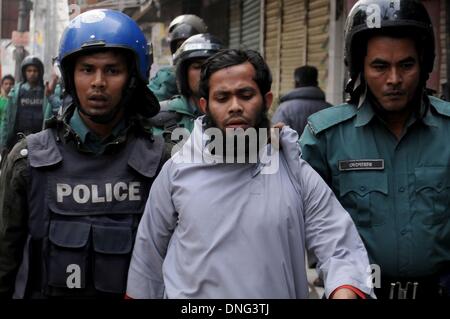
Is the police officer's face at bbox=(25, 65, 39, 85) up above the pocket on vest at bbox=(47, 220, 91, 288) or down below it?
above

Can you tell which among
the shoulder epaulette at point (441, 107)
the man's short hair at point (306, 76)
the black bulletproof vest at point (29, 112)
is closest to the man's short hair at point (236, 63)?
the shoulder epaulette at point (441, 107)

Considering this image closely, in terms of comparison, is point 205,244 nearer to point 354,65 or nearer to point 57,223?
point 57,223

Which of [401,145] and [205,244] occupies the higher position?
[401,145]

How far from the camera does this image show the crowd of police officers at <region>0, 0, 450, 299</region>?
289 cm

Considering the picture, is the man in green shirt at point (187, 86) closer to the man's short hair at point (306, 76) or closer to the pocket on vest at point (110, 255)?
the pocket on vest at point (110, 255)

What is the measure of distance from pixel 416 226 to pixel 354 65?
83cm

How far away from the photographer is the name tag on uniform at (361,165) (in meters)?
3.10

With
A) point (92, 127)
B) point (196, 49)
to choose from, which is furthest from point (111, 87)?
point (196, 49)

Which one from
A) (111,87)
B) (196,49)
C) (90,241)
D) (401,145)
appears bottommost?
(90,241)

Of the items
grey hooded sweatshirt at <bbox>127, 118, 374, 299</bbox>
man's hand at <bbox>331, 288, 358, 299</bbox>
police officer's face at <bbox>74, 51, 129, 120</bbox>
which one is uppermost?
police officer's face at <bbox>74, 51, 129, 120</bbox>

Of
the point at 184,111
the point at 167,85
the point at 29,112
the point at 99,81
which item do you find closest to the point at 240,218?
the point at 99,81

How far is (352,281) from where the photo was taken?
7.78 feet

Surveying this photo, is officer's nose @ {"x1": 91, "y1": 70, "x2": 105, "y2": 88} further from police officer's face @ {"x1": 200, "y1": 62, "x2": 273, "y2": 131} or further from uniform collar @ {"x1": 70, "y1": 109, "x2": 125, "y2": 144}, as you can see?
police officer's face @ {"x1": 200, "y1": 62, "x2": 273, "y2": 131}

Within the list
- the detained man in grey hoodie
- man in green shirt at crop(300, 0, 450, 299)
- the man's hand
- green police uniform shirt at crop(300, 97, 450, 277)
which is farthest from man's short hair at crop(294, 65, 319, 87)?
the man's hand
